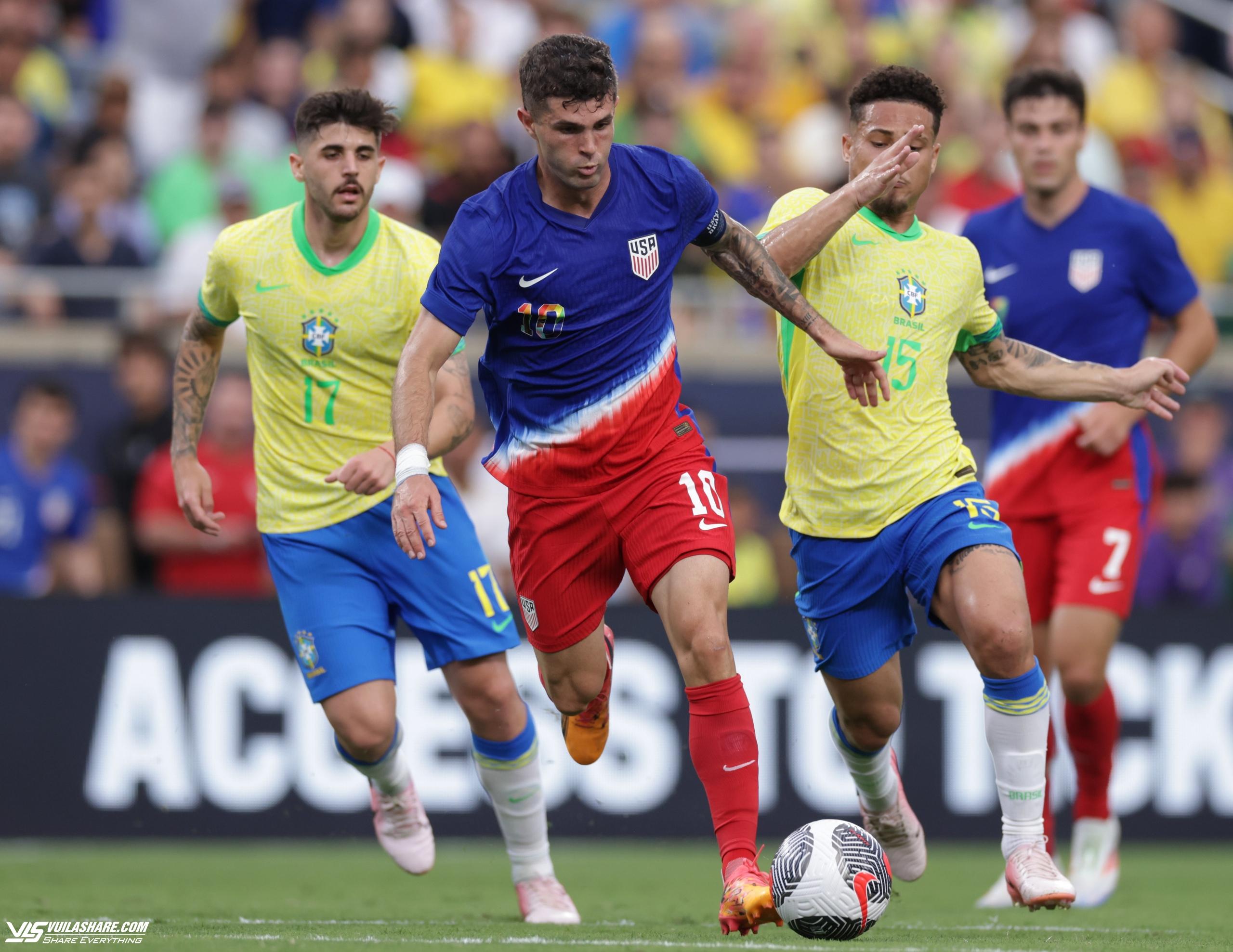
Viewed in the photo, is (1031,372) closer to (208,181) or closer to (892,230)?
(892,230)

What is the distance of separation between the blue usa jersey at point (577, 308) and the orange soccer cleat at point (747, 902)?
1557 millimetres

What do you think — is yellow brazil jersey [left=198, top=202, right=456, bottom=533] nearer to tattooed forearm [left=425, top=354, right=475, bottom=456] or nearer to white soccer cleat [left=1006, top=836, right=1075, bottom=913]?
tattooed forearm [left=425, top=354, right=475, bottom=456]

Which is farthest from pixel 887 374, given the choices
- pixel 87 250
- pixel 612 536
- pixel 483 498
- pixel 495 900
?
pixel 87 250

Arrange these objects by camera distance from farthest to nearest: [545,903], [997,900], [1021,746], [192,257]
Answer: [192,257] → [997,900] → [545,903] → [1021,746]

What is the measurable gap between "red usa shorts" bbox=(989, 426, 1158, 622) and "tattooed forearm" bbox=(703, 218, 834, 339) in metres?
2.12

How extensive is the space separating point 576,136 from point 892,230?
1.44 metres

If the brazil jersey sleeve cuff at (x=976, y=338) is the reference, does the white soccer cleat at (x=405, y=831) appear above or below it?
below

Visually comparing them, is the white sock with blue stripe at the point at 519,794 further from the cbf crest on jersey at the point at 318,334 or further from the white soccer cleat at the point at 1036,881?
the white soccer cleat at the point at 1036,881

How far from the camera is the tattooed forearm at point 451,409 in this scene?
23.3 ft

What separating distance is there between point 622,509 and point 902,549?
1.06 metres

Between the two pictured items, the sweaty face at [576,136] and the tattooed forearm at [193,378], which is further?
the tattooed forearm at [193,378]

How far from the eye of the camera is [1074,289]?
8.35 m

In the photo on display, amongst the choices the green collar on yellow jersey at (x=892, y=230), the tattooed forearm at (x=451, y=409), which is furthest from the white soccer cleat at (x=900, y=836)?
the tattooed forearm at (x=451, y=409)

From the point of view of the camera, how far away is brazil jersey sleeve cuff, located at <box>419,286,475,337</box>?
6.34 m
